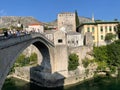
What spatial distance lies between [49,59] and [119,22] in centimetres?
2145

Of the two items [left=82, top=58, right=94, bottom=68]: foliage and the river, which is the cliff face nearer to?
[left=82, top=58, right=94, bottom=68]: foliage

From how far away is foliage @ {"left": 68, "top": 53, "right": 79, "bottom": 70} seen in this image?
51.8 m

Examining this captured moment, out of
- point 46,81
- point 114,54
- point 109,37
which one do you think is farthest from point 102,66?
point 109,37

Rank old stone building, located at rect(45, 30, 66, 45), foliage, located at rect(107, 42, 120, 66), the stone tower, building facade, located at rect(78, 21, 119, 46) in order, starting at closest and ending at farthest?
old stone building, located at rect(45, 30, 66, 45), foliage, located at rect(107, 42, 120, 66), building facade, located at rect(78, 21, 119, 46), the stone tower

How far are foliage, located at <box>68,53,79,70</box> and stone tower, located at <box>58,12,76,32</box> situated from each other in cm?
2395

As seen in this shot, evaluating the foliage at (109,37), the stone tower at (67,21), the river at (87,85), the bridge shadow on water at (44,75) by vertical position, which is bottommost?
the river at (87,85)

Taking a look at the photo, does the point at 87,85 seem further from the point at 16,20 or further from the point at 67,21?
the point at 16,20

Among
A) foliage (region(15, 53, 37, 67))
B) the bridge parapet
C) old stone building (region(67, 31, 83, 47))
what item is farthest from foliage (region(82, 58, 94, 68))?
the bridge parapet

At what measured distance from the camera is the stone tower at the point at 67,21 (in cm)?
7700

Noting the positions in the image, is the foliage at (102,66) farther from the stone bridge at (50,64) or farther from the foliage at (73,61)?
the stone bridge at (50,64)

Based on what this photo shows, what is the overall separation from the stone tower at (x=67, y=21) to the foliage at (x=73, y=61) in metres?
24.0

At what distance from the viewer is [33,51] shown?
200 ft

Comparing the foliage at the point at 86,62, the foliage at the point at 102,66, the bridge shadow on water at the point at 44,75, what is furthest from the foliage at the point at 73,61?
the foliage at the point at 102,66

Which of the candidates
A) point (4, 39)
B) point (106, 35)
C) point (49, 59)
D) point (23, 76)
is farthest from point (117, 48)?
point (4, 39)
